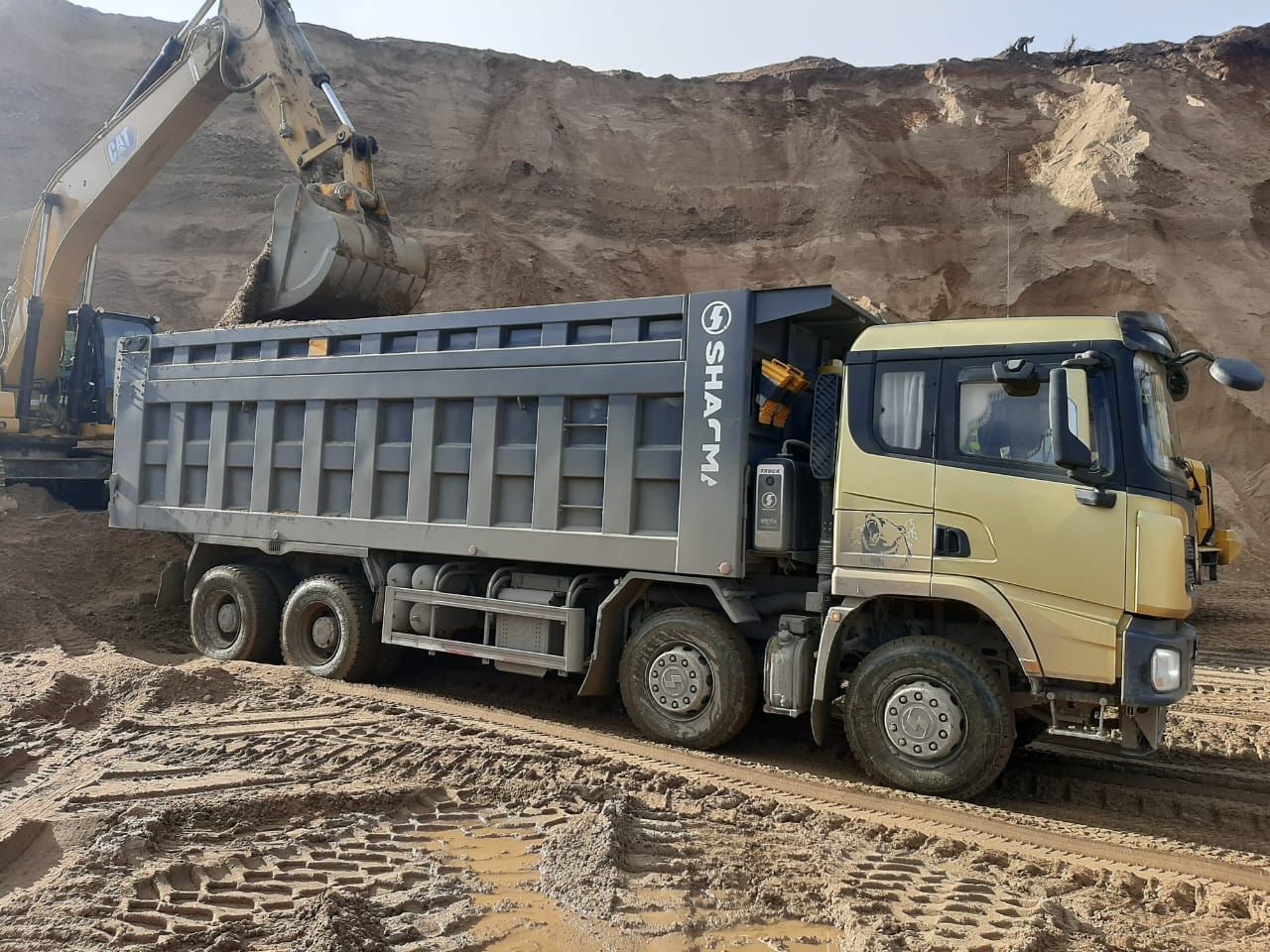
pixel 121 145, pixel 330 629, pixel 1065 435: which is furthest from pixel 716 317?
pixel 121 145

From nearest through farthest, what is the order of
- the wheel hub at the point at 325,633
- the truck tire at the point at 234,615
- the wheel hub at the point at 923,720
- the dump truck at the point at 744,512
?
the dump truck at the point at 744,512 → the wheel hub at the point at 923,720 → the wheel hub at the point at 325,633 → the truck tire at the point at 234,615

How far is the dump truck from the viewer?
486cm

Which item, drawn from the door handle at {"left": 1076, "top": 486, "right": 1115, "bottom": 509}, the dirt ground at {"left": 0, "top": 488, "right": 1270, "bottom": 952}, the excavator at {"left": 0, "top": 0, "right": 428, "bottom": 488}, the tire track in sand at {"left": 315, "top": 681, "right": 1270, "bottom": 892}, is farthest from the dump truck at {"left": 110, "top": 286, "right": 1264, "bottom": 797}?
the excavator at {"left": 0, "top": 0, "right": 428, "bottom": 488}

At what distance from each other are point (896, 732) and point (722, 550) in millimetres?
1485

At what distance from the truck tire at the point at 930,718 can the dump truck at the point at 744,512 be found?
0.01 m

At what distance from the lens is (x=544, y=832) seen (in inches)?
172

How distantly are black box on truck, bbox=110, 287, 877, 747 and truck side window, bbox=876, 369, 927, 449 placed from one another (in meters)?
0.44

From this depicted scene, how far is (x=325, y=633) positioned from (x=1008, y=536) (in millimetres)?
5550

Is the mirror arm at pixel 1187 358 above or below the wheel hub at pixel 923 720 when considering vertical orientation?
above

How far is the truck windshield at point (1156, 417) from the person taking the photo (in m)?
4.87

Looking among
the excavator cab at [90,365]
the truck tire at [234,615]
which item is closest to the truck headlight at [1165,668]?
the truck tire at [234,615]

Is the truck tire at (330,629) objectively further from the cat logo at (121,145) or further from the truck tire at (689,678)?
the cat logo at (121,145)

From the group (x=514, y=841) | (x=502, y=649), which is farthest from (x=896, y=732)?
(x=502, y=649)

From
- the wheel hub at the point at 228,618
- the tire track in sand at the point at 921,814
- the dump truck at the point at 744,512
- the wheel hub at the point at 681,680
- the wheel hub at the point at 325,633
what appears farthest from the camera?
the wheel hub at the point at 228,618
